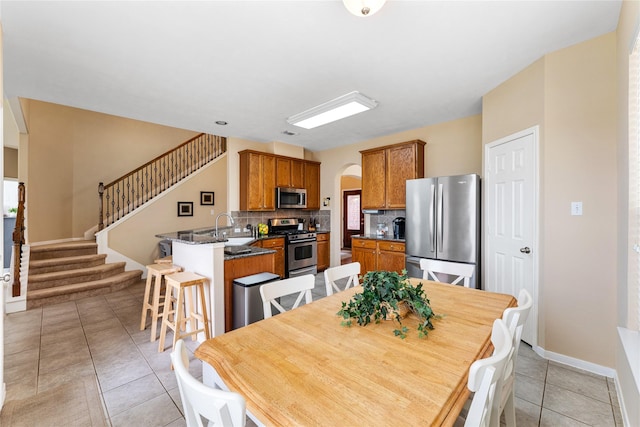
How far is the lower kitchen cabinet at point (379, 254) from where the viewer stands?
4.27 meters

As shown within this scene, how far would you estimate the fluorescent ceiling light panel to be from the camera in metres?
3.10

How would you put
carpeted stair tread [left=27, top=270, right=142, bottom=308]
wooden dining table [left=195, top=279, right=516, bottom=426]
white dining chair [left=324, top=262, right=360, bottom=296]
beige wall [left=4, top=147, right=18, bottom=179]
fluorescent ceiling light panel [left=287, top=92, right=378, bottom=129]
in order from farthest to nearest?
beige wall [left=4, top=147, right=18, bottom=179], carpeted stair tread [left=27, top=270, right=142, bottom=308], fluorescent ceiling light panel [left=287, top=92, right=378, bottom=129], white dining chair [left=324, top=262, right=360, bottom=296], wooden dining table [left=195, top=279, right=516, bottom=426]

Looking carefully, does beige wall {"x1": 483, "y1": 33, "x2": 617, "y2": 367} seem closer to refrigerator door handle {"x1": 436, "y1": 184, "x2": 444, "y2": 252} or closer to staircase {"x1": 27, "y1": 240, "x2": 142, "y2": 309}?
refrigerator door handle {"x1": 436, "y1": 184, "x2": 444, "y2": 252}

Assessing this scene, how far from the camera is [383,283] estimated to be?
1475 millimetres

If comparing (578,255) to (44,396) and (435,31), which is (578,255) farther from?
(44,396)

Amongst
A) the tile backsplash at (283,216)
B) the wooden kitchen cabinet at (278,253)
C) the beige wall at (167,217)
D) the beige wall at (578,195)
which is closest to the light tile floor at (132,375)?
the beige wall at (578,195)

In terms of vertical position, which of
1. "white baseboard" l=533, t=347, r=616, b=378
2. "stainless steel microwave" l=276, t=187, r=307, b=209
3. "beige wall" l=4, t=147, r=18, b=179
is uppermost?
"beige wall" l=4, t=147, r=18, b=179

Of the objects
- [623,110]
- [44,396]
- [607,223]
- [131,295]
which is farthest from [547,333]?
[131,295]

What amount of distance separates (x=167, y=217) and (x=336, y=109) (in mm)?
4357

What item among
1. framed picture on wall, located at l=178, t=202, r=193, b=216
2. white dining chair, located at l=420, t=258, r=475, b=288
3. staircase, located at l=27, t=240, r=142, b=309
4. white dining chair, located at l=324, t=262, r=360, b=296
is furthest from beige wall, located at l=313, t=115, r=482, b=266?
staircase, located at l=27, t=240, r=142, b=309

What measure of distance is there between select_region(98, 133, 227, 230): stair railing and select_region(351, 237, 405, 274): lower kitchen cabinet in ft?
12.7

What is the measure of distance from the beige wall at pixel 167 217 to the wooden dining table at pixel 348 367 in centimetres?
502

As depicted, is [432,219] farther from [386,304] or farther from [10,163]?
[10,163]

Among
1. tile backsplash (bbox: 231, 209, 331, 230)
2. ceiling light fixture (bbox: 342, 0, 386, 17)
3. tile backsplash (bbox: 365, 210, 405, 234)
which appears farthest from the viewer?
tile backsplash (bbox: 231, 209, 331, 230)
